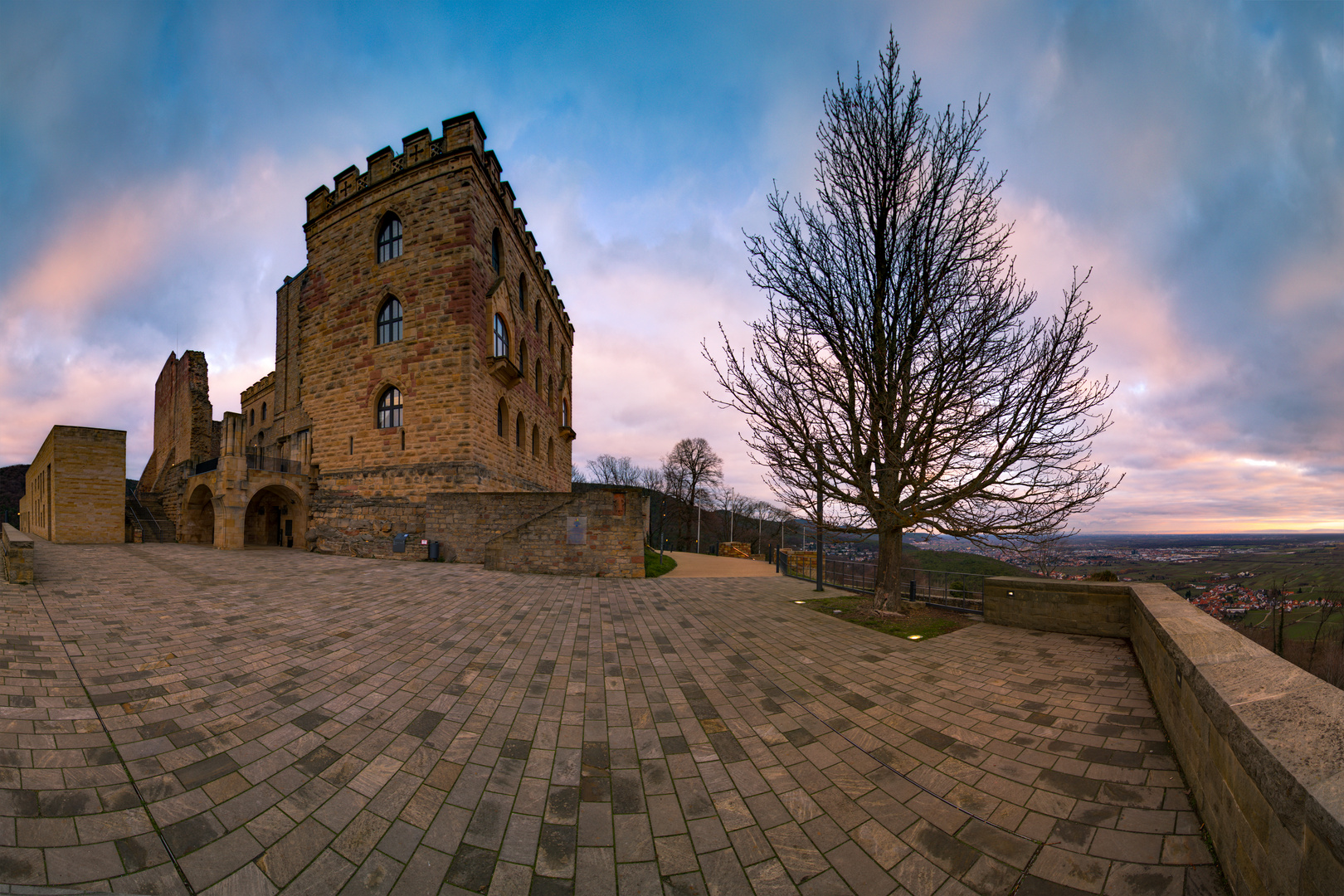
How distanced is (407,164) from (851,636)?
64.6 feet

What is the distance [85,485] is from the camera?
16.8 m

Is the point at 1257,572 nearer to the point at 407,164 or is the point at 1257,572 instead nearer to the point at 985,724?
the point at 985,724

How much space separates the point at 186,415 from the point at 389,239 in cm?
2057

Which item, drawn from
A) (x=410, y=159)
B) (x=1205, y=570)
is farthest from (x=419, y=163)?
(x=1205, y=570)

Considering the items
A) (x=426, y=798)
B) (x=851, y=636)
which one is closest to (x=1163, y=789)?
(x=851, y=636)

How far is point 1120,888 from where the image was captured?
204cm

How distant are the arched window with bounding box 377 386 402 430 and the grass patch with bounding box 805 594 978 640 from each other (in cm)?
1443

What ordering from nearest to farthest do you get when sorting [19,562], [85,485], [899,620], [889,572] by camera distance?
[19,562] < [899,620] < [889,572] < [85,485]

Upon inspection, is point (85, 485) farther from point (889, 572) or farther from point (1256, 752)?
point (1256, 752)

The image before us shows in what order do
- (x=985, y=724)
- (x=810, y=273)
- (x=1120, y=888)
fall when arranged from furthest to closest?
(x=810, y=273) < (x=985, y=724) < (x=1120, y=888)

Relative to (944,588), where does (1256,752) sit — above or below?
above

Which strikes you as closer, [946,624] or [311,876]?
[311,876]

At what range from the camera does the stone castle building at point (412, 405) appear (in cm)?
1242

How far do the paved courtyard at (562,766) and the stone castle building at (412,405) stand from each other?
6851mm
